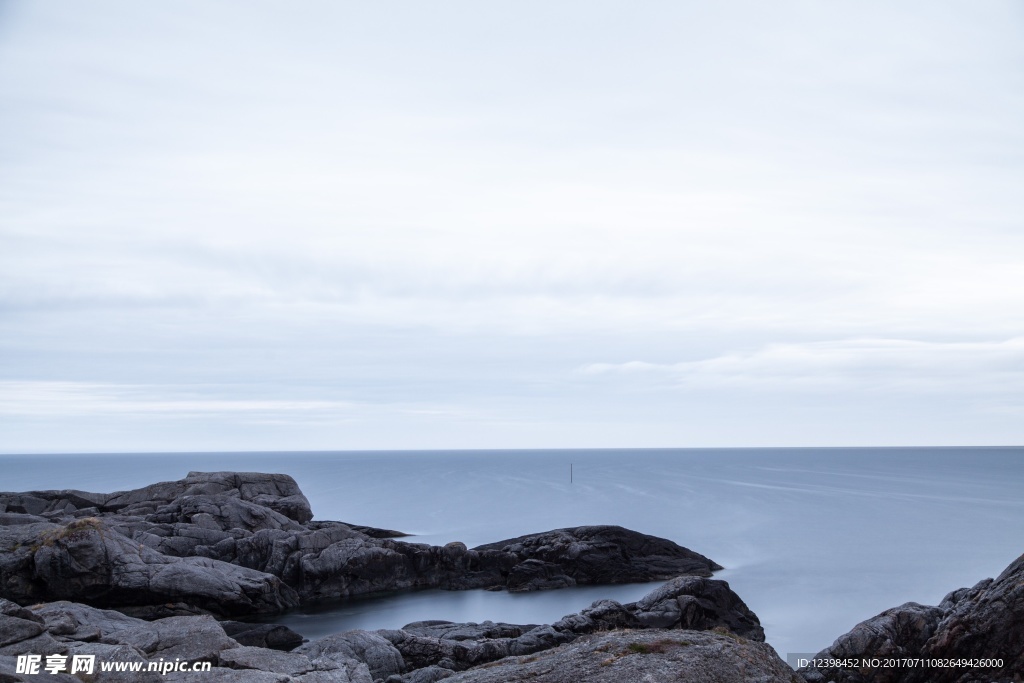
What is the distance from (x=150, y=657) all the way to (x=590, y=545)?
123 feet

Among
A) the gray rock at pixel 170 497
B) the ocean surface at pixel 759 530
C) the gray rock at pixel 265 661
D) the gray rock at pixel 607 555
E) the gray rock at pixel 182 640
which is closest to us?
the gray rock at pixel 265 661

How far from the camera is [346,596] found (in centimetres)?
4406

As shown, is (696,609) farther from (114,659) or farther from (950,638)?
(114,659)

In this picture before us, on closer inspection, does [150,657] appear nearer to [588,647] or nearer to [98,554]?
[588,647]

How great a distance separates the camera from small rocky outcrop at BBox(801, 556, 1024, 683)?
647 inches

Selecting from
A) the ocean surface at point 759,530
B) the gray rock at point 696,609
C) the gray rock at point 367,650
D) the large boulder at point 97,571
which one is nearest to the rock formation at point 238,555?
the large boulder at point 97,571

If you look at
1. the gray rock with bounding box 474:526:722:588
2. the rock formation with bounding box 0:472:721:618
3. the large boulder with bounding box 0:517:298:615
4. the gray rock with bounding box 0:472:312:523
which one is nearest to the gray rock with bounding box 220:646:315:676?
the rock formation with bounding box 0:472:721:618

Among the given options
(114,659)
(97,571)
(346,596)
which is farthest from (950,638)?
(346,596)

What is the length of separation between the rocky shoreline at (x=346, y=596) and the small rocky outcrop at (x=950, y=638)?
4 centimetres

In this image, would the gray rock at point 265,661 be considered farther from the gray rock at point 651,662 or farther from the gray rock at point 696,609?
the gray rock at point 696,609

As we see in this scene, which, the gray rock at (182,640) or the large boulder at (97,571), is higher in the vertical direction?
the gray rock at (182,640)

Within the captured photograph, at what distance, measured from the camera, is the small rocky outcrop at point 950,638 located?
16438mm

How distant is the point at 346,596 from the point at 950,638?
1343 inches

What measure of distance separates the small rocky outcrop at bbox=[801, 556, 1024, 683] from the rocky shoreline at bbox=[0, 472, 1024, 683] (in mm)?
44
